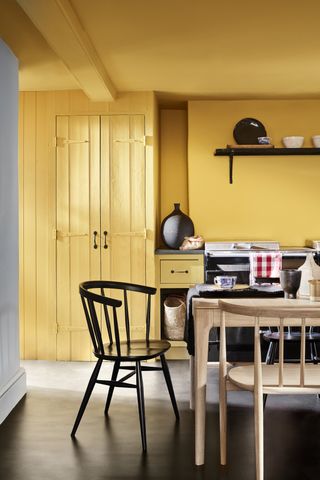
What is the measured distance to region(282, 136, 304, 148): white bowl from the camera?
17.7ft

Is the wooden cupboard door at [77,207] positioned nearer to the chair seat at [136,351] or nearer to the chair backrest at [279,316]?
the chair seat at [136,351]

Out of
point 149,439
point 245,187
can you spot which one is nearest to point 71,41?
point 149,439

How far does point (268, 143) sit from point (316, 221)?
85 centimetres

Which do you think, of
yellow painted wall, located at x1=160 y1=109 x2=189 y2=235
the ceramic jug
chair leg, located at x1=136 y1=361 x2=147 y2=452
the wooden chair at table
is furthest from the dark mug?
yellow painted wall, located at x1=160 y1=109 x2=189 y2=235

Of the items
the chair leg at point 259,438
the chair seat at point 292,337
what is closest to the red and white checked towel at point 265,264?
the chair seat at point 292,337

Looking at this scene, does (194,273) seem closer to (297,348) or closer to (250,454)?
(297,348)

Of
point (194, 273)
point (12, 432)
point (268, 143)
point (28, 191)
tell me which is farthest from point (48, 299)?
point (268, 143)

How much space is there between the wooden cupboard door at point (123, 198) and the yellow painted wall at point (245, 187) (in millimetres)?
610

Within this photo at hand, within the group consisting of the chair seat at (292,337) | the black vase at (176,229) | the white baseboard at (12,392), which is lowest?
the white baseboard at (12,392)

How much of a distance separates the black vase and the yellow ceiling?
42.2 inches

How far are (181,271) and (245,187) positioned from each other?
3.41 ft

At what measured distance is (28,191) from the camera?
5.22 meters

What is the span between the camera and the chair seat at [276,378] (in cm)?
266

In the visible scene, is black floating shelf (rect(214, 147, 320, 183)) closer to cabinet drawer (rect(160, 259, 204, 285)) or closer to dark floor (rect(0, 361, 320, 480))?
cabinet drawer (rect(160, 259, 204, 285))
